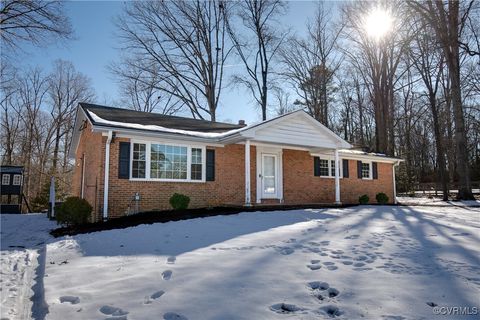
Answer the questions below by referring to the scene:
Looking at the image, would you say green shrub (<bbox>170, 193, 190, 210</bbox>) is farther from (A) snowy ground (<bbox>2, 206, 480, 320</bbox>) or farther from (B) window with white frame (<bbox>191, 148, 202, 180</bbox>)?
(A) snowy ground (<bbox>2, 206, 480, 320</bbox>)

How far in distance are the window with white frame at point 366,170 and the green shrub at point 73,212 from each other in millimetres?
12746

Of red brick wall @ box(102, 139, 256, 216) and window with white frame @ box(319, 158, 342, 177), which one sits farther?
window with white frame @ box(319, 158, 342, 177)

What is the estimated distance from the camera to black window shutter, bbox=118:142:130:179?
9969 mm

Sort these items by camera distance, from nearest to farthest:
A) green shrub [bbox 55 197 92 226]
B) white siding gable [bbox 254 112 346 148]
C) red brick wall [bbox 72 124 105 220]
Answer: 1. green shrub [bbox 55 197 92 226]
2. red brick wall [bbox 72 124 105 220]
3. white siding gable [bbox 254 112 346 148]

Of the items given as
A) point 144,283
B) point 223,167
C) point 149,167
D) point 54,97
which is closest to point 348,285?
point 144,283

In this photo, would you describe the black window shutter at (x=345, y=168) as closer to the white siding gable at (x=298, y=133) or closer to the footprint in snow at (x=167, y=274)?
the white siding gable at (x=298, y=133)

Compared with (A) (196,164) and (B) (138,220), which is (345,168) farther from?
(B) (138,220)

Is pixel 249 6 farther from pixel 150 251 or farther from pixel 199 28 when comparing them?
pixel 150 251

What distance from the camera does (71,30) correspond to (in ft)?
43.8

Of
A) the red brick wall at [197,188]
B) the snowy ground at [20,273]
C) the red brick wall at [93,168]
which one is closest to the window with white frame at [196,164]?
the red brick wall at [197,188]

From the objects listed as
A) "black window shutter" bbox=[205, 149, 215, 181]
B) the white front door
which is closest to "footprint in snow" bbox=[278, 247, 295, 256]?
"black window shutter" bbox=[205, 149, 215, 181]

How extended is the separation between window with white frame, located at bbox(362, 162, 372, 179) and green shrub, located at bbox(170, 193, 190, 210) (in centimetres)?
1000

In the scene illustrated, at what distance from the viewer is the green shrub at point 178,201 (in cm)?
1018

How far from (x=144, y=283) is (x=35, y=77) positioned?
31005 millimetres
